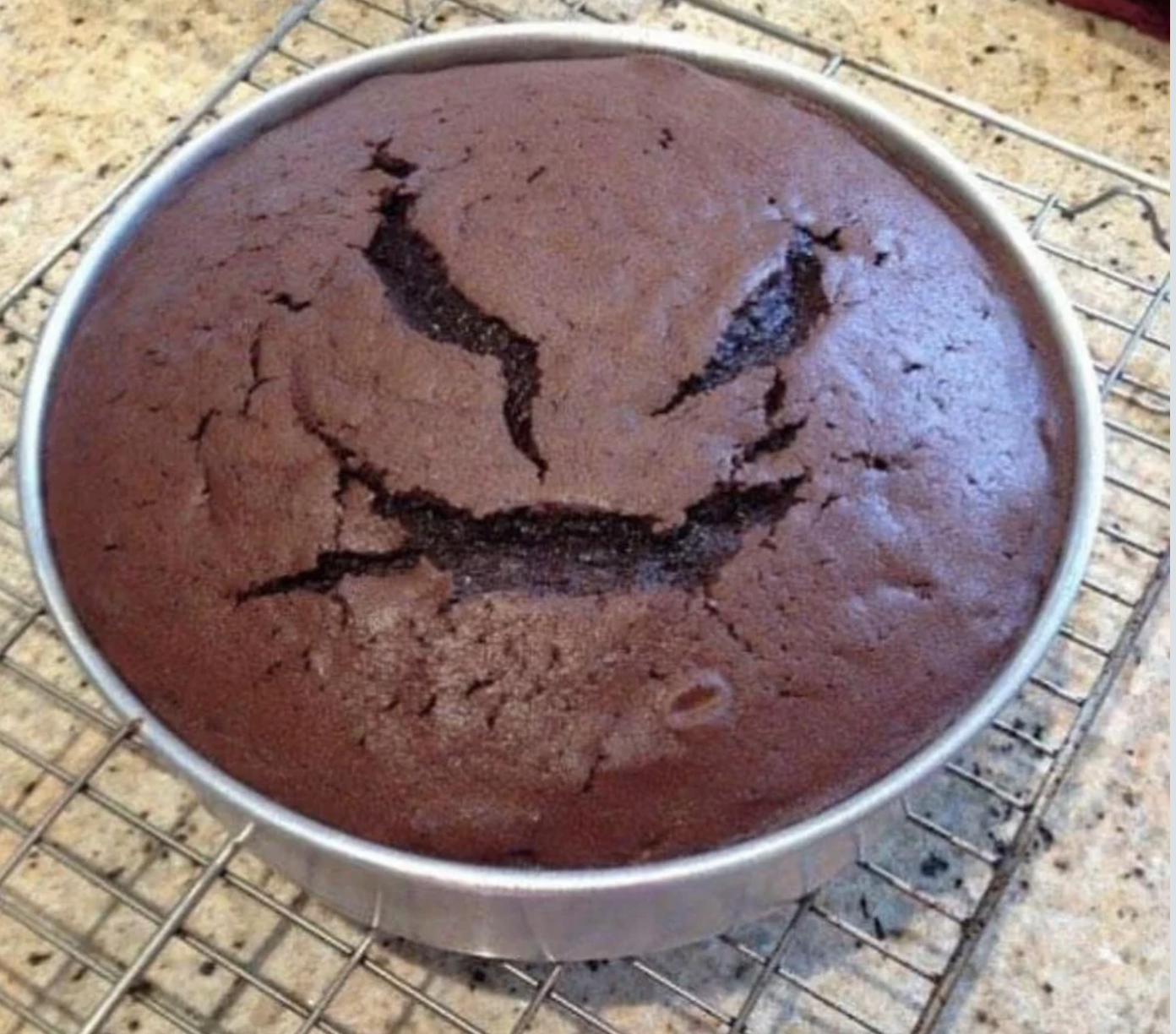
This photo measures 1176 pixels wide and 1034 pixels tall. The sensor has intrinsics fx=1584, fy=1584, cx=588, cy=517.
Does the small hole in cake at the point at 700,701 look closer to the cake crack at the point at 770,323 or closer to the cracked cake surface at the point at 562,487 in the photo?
the cracked cake surface at the point at 562,487

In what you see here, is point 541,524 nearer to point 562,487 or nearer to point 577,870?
point 562,487

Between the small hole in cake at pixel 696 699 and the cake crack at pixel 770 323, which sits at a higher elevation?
the cake crack at pixel 770 323

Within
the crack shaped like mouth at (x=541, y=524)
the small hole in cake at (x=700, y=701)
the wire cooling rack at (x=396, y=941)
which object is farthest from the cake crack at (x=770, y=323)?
the wire cooling rack at (x=396, y=941)

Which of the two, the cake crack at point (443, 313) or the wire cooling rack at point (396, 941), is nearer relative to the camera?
the cake crack at point (443, 313)

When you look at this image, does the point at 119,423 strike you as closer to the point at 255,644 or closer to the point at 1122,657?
the point at 255,644

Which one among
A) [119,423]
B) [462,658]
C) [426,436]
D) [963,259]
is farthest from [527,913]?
[963,259]

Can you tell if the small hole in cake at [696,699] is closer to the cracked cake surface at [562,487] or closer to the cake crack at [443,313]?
the cracked cake surface at [562,487]
